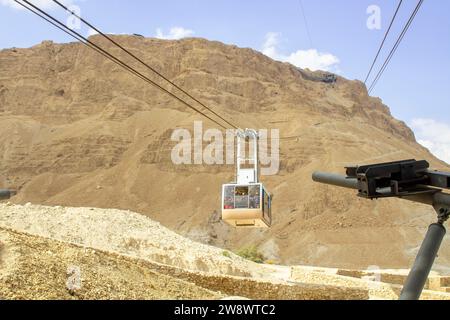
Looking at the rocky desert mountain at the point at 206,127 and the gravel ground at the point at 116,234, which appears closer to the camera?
the gravel ground at the point at 116,234

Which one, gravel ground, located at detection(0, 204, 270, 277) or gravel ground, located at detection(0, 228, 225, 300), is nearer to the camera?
gravel ground, located at detection(0, 228, 225, 300)

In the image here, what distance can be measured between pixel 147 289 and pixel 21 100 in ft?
372

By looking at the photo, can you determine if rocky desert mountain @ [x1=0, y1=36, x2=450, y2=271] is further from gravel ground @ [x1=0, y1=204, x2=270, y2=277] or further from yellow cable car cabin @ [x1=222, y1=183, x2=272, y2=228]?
yellow cable car cabin @ [x1=222, y1=183, x2=272, y2=228]

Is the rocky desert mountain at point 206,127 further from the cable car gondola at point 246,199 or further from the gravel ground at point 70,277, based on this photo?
the gravel ground at point 70,277

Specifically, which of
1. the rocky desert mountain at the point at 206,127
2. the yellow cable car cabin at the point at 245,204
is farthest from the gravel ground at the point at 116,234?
the rocky desert mountain at the point at 206,127

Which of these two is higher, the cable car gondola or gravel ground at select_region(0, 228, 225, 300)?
the cable car gondola

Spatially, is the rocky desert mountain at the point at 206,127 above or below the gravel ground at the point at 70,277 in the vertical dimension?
above

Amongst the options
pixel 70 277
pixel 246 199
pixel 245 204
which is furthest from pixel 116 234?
pixel 70 277

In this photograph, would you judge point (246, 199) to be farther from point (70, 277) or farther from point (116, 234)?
point (70, 277)

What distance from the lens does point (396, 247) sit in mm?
58906

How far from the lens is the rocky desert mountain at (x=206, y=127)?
2557 inches

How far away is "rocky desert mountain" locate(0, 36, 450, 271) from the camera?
64.9 metres

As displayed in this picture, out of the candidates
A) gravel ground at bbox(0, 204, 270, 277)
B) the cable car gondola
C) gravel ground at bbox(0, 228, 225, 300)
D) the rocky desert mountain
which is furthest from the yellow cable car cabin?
the rocky desert mountain
